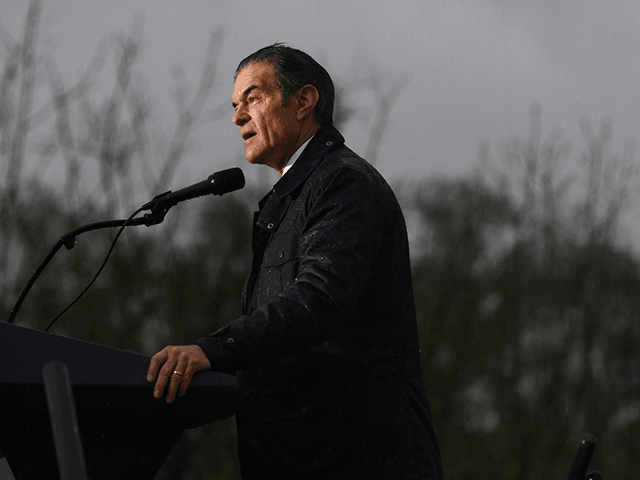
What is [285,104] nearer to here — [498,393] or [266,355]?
[266,355]

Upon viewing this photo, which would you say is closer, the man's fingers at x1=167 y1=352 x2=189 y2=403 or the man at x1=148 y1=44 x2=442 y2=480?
the man's fingers at x1=167 y1=352 x2=189 y2=403

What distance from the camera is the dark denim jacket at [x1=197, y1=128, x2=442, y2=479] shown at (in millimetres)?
1706

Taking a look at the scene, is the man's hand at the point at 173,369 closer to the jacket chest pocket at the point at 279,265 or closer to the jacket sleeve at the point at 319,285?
the jacket sleeve at the point at 319,285

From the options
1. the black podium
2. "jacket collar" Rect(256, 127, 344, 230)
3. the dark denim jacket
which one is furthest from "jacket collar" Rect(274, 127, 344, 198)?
the black podium

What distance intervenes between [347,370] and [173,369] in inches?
22.7

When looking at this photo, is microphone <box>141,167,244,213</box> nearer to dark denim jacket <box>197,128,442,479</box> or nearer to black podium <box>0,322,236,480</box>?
dark denim jacket <box>197,128,442,479</box>

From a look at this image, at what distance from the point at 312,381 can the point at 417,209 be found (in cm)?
1258

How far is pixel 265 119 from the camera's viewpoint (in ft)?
7.02

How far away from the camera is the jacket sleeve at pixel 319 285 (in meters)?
1.46

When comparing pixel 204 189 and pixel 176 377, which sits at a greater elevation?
pixel 204 189

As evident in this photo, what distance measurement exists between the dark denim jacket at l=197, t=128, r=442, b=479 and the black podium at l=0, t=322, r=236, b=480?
368 mm

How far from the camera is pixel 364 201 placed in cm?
178

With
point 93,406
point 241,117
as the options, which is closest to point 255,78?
point 241,117

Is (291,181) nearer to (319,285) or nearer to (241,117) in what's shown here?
(241,117)
